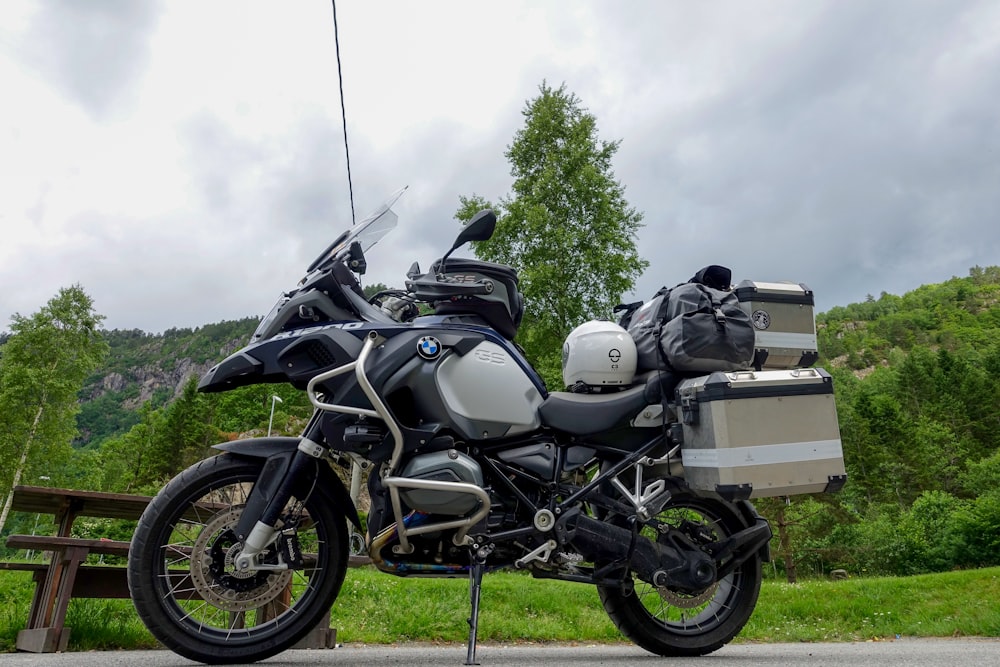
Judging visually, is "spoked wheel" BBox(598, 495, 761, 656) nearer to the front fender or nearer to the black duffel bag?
the black duffel bag

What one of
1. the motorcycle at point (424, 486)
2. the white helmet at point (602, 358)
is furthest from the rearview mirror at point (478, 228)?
the white helmet at point (602, 358)

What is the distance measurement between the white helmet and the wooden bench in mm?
1661

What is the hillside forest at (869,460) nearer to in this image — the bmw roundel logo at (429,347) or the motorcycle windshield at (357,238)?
the bmw roundel logo at (429,347)

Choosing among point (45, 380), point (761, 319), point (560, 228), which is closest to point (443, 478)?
point (761, 319)

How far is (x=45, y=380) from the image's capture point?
26047 millimetres

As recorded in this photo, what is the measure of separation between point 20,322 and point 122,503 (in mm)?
28131

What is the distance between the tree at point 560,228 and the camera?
62.2ft

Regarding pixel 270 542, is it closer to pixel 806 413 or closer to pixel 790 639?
pixel 806 413

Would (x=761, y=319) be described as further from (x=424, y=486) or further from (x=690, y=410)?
(x=424, y=486)

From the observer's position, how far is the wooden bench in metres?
4.02

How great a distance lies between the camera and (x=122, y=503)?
15.6ft

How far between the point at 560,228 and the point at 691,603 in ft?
54.7

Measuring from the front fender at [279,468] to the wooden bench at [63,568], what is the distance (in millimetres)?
770

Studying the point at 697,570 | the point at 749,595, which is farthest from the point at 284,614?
the point at 749,595
